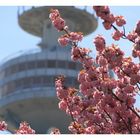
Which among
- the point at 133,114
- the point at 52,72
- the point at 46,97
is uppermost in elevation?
the point at 52,72

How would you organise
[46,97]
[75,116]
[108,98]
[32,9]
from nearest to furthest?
1. [108,98]
2. [75,116]
3. [46,97]
4. [32,9]

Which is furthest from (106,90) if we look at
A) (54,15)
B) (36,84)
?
(36,84)

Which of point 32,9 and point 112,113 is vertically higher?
point 32,9

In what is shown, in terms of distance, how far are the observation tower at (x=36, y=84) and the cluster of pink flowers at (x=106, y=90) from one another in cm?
5219

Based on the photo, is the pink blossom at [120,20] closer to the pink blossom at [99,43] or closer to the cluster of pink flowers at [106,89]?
the cluster of pink flowers at [106,89]

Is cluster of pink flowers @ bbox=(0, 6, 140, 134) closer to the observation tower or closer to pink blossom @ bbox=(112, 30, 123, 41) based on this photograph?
pink blossom @ bbox=(112, 30, 123, 41)

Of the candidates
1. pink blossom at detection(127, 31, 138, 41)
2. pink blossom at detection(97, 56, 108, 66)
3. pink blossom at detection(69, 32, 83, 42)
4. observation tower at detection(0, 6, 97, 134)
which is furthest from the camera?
observation tower at detection(0, 6, 97, 134)

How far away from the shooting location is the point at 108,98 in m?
6.85

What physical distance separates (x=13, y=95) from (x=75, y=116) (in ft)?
180

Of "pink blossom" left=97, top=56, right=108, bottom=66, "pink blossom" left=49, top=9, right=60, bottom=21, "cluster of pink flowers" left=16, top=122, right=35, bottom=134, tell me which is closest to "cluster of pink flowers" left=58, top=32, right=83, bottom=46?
"pink blossom" left=49, top=9, right=60, bottom=21

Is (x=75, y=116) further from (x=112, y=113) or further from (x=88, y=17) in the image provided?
(x=88, y=17)

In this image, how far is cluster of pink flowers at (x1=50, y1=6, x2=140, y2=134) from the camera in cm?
686

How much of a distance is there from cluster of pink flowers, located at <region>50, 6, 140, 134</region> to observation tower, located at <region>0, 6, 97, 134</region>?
52.2 m

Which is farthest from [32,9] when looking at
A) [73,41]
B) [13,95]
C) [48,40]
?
[73,41]
